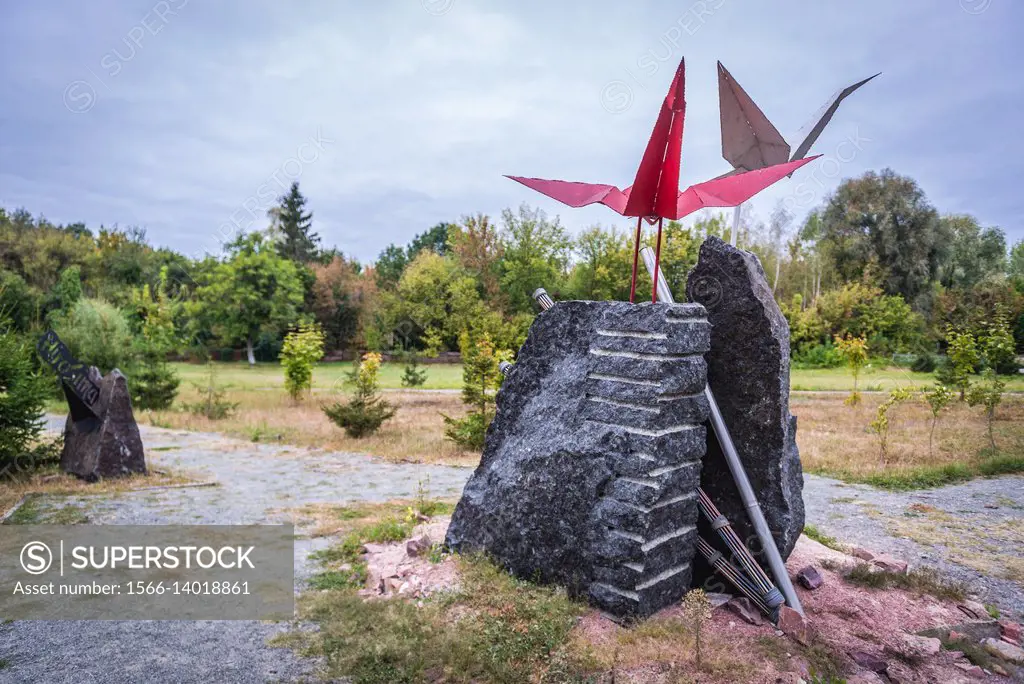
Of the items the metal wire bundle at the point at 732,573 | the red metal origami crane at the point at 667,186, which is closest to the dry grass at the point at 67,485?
the red metal origami crane at the point at 667,186

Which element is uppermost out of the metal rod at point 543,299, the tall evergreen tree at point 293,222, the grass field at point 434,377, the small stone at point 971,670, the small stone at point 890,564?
the tall evergreen tree at point 293,222

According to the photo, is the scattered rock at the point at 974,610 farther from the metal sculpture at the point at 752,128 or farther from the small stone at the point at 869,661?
the metal sculpture at the point at 752,128

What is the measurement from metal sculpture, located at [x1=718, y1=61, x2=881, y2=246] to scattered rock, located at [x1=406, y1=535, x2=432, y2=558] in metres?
3.33

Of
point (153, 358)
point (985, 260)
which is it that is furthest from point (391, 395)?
point (985, 260)

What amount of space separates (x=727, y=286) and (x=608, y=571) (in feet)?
6.71

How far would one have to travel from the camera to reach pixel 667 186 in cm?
376

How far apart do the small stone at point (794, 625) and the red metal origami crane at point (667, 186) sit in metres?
2.05

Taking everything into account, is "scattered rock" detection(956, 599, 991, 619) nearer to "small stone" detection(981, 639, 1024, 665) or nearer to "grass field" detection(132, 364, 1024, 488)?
"small stone" detection(981, 639, 1024, 665)

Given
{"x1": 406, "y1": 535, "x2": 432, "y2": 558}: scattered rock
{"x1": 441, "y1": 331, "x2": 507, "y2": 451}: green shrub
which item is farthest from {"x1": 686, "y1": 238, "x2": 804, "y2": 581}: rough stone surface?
{"x1": 441, "y1": 331, "x2": 507, "y2": 451}: green shrub

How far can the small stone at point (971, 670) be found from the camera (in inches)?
137

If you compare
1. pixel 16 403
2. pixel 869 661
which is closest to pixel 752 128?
pixel 869 661

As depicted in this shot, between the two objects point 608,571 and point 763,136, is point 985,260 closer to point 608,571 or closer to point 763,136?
point 763,136

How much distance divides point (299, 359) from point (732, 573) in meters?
13.9

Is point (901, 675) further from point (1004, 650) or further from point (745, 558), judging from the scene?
point (745, 558)
